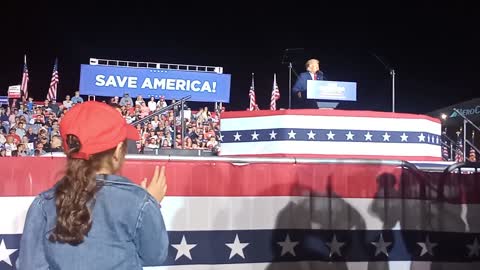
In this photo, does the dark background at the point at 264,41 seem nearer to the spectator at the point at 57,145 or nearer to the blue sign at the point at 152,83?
the blue sign at the point at 152,83

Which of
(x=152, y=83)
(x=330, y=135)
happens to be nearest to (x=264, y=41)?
(x=152, y=83)

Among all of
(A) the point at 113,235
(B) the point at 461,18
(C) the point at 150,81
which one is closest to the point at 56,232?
(A) the point at 113,235

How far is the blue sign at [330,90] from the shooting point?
30.5 ft

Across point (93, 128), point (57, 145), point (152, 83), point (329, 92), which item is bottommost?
point (93, 128)

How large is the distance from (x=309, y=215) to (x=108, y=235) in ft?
10.1

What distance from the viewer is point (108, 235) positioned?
1.98 metres

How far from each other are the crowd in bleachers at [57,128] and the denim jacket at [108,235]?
9.16 meters

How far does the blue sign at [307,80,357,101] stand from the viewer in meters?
9.30

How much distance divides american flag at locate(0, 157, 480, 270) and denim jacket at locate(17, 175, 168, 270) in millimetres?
2392

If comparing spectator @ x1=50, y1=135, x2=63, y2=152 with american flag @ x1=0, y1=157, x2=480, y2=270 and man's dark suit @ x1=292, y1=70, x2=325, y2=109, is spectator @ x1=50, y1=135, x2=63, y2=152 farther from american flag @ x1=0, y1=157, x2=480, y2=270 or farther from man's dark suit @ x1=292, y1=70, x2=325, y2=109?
man's dark suit @ x1=292, y1=70, x2=325, y2=109

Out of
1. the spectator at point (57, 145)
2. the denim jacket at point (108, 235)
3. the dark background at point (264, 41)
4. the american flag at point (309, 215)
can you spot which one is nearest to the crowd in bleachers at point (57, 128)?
the spectator at point (57, 145)

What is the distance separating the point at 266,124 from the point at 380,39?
81.8 ft

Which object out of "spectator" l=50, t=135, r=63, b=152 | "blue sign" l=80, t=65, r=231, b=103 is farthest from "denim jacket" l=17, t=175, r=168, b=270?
"blue sign" l=80, t=65, r=231, b=103

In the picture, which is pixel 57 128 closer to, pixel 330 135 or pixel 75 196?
pixel 330 135
